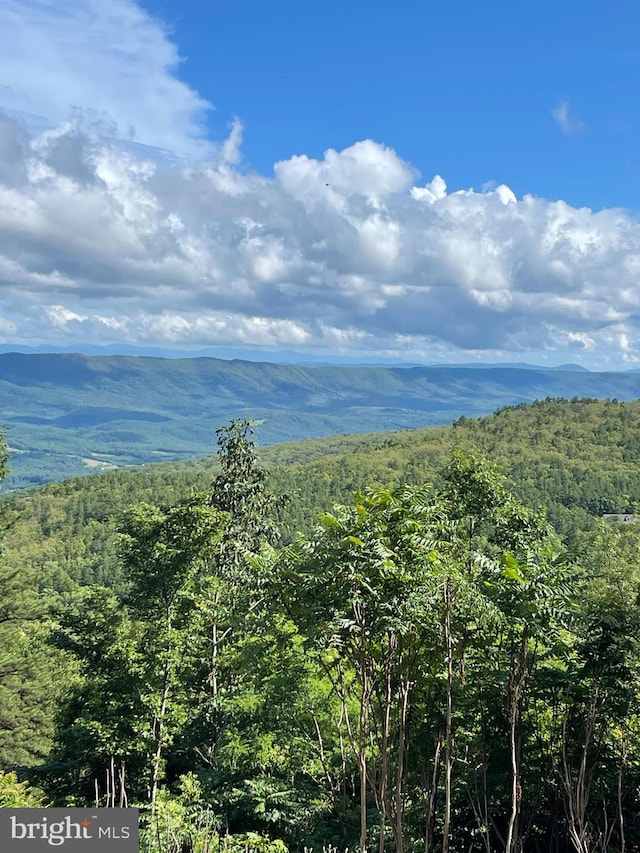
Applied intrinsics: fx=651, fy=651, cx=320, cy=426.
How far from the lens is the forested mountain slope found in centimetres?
10625

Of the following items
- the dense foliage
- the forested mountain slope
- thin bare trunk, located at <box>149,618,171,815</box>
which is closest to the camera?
the dense foliage

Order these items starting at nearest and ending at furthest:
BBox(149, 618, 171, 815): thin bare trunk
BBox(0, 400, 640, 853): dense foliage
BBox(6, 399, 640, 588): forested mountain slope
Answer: BBox(0, 400, 640, 853): dense foliage < BBox(149, 618, 171, 815): thin bare trunk < BBox(6, 399, 640, 588): forested mountain slope

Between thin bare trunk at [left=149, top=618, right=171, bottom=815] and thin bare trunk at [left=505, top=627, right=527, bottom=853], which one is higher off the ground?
thin bare trunk at [left=505, top=627, right=527, bottom=853]

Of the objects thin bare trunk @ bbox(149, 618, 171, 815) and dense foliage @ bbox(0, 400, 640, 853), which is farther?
thin bare trunk @ bbox(149, 618, 171, 815)

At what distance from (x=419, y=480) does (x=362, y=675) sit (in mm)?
100287

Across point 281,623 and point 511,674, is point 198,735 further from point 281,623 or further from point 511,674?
point 511,674

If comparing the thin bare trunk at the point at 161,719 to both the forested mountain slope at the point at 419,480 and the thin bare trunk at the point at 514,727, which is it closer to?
the thin bare trunk at the point at 514,727

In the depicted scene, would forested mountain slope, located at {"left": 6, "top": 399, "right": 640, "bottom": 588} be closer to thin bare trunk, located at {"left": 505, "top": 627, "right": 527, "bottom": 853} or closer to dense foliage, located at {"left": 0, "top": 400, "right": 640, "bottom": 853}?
dense foliage, located at {"left": 0, "top": 400, "right": 640, "bottom": 853}

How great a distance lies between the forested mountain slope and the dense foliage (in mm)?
70884

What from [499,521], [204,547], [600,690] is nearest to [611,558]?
[499,521]

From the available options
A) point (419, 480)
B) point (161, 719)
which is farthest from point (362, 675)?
point (419, 480)

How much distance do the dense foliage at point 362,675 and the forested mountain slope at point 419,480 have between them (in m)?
70.9

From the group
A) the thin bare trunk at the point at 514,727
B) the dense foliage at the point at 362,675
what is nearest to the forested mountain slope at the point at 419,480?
the dense foliage at the point at 362,675

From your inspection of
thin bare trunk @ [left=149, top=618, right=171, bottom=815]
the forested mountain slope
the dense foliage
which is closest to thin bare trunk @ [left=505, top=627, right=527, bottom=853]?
the dense foliage
